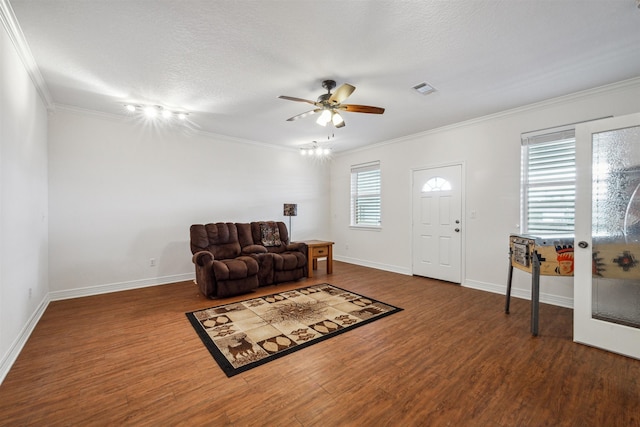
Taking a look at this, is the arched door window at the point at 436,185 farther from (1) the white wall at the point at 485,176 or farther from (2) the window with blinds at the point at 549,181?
(2) the window with blinds at the point at 549,181

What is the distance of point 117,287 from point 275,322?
289 centimetres

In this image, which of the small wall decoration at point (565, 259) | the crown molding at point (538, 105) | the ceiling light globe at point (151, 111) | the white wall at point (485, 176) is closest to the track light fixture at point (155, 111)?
the ceiling light globe at point (151, 111)

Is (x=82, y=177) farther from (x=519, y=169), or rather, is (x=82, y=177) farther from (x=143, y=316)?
(x=519, y=169)

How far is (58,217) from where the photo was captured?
3713 millimetres

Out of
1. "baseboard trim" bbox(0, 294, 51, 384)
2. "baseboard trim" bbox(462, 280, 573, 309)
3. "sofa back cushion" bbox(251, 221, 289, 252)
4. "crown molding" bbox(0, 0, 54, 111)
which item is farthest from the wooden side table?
"crown molding" bbox(0, 0, 54, 111)

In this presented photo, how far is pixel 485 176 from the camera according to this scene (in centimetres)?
413

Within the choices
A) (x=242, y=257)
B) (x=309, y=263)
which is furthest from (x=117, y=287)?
(x=309, y=263)

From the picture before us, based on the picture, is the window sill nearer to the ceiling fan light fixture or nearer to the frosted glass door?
the ceiling fan light fixture

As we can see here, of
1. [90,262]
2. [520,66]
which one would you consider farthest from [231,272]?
[520,66]

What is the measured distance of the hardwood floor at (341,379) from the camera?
1625mm

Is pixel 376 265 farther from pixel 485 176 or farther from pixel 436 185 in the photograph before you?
pixel 485 176

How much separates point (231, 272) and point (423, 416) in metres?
2.90

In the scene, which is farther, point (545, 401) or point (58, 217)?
point (58, 217)

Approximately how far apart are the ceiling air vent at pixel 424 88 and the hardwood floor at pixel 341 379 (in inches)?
107
